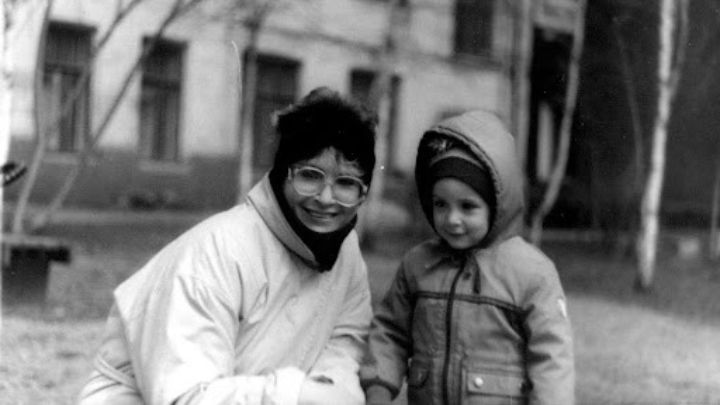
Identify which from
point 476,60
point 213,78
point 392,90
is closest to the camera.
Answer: point 213,78

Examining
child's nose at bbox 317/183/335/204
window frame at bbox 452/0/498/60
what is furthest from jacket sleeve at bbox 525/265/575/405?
window frame at bbox 452/0/498/60

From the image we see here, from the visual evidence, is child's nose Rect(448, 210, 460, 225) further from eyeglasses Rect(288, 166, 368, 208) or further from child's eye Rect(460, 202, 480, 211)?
eyeglasses Rect(288, 166, 368, 208)

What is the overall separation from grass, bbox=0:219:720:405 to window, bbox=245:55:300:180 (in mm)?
3532

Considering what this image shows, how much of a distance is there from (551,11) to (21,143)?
12.0 metres

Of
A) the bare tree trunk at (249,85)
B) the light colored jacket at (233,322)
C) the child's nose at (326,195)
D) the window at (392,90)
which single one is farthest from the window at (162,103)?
the child's nose at (326,195)

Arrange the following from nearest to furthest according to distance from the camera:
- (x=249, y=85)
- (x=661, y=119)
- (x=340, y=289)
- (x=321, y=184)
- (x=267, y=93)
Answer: (x=321, y=184), (x=340, y=289), (x=661, y=119), (x=249, y=85), (x=267, y=93)

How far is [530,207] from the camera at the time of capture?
22.9m

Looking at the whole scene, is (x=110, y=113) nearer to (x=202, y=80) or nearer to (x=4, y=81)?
(x=4, y=81)

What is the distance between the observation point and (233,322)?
2.95 m

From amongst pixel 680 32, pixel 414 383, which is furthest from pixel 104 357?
pixel 680 32

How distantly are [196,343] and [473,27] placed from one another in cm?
2243

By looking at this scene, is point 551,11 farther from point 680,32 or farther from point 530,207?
point 680,32

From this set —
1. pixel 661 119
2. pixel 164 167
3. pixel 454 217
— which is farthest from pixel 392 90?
pixel 454 217

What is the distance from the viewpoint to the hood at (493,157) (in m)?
3.14
